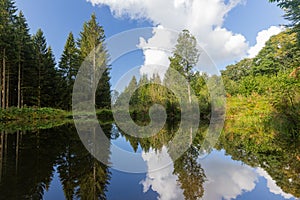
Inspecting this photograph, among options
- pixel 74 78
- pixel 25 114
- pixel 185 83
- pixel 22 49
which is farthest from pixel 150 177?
pixel 74 78

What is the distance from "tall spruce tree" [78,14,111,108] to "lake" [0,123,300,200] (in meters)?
20.3

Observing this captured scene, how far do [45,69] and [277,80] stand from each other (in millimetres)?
24994

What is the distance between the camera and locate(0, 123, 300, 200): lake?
3.15 m

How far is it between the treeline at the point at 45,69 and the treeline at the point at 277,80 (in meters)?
17.0

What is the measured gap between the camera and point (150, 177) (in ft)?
13.6

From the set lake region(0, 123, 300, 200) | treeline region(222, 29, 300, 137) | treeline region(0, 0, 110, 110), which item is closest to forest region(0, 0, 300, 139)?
treeline region(0, 0, 110, 110)

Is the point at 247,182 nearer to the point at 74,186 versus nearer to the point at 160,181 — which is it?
the point at 160,181

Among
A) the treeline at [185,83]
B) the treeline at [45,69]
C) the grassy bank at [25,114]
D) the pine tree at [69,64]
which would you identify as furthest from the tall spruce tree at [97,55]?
the grassy bank at [25,114]

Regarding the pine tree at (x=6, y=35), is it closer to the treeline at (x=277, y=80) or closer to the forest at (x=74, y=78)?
the forest at (x=74, y=78)

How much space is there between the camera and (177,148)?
22.2 ft

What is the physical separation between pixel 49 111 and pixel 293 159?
19671 mm

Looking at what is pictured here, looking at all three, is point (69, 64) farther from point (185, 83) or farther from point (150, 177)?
point (150, 177)

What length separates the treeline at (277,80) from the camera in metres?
11.1

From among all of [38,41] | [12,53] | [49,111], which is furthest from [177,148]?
[38,41]
